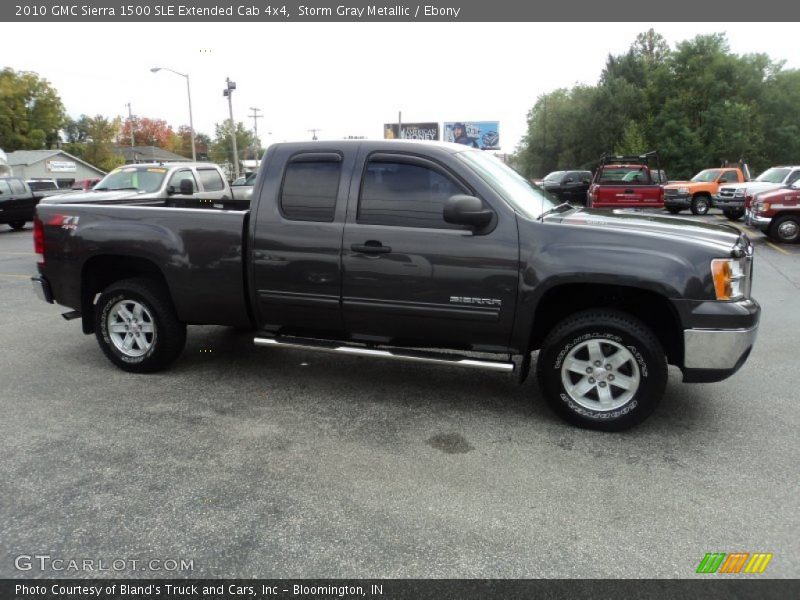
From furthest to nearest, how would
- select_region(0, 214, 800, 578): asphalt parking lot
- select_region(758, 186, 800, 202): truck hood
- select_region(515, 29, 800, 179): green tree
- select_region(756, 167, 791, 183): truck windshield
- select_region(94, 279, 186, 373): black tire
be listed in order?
select_region(515, 29, 800, 179): green tree, select_region(756, 167, 791, 183): truck windshield, select_region(758, 186, 800, 202): truck hood, select_region(94, 279, 186, 373): black tire, select_region(0, 214, 800, 578): asphalt parking lot

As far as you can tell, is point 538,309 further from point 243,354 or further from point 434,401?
point 243,354

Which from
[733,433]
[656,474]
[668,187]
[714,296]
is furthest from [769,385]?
[668,187]

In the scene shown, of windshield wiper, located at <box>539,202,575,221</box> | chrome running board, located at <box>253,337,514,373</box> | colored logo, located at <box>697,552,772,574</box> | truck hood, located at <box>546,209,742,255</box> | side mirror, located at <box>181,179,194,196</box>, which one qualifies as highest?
side mirror, located at <box>181,179,194,196</box>

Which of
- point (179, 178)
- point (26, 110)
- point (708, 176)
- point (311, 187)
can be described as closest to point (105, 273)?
point (311, 187)

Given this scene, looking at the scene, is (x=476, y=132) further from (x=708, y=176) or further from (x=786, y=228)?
(x=786, y=228)

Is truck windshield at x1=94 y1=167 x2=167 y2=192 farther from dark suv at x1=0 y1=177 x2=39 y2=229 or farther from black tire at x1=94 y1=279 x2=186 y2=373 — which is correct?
black tire at x1=94 y1=279 x2=186 y2=373

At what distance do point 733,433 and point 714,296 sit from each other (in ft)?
3.16

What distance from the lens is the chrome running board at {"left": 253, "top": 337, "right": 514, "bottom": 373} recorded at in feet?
13.7

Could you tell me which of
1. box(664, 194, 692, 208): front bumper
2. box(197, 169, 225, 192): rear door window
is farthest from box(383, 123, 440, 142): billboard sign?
box(197, 169, 225, 192): rear door window

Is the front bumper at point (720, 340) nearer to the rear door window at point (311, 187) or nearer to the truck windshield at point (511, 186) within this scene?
the truck windshield at point (511, 186)

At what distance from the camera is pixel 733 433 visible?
4.04 meters

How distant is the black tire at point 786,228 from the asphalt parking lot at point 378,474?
10553 mm

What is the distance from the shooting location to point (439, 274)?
4211 millimetres

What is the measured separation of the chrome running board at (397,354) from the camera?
417 cm
